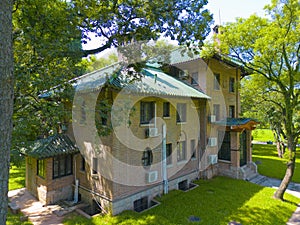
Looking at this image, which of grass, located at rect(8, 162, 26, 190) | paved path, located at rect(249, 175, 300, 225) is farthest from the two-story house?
grass, located at rect(8, 162, 26, 190)

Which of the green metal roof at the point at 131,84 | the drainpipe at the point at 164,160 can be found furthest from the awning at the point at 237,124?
the drainpipe at the point at 164,160

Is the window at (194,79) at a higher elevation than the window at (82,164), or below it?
higher

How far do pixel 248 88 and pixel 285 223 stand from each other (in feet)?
26.0

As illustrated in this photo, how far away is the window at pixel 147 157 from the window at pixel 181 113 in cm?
310

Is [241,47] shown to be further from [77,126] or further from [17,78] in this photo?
[17,78]

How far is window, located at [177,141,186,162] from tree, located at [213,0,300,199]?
568 cm

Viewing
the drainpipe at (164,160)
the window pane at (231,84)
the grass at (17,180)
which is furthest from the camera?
the window pane at (231,84)

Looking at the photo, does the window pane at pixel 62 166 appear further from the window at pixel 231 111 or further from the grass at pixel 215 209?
the window at pixel 231 111

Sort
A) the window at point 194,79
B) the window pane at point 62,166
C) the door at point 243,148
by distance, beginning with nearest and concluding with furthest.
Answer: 1. the window pane at point 62,166
2. the window at point 194,79
3. the door at point 243,148

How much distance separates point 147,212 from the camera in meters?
10.4

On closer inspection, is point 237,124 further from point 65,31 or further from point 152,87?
point 65,31

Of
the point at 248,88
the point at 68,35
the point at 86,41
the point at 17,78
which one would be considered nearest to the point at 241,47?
the point at 248,88

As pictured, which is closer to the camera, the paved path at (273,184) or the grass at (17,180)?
the paved path at (273,184)

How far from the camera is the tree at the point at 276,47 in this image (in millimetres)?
10578
